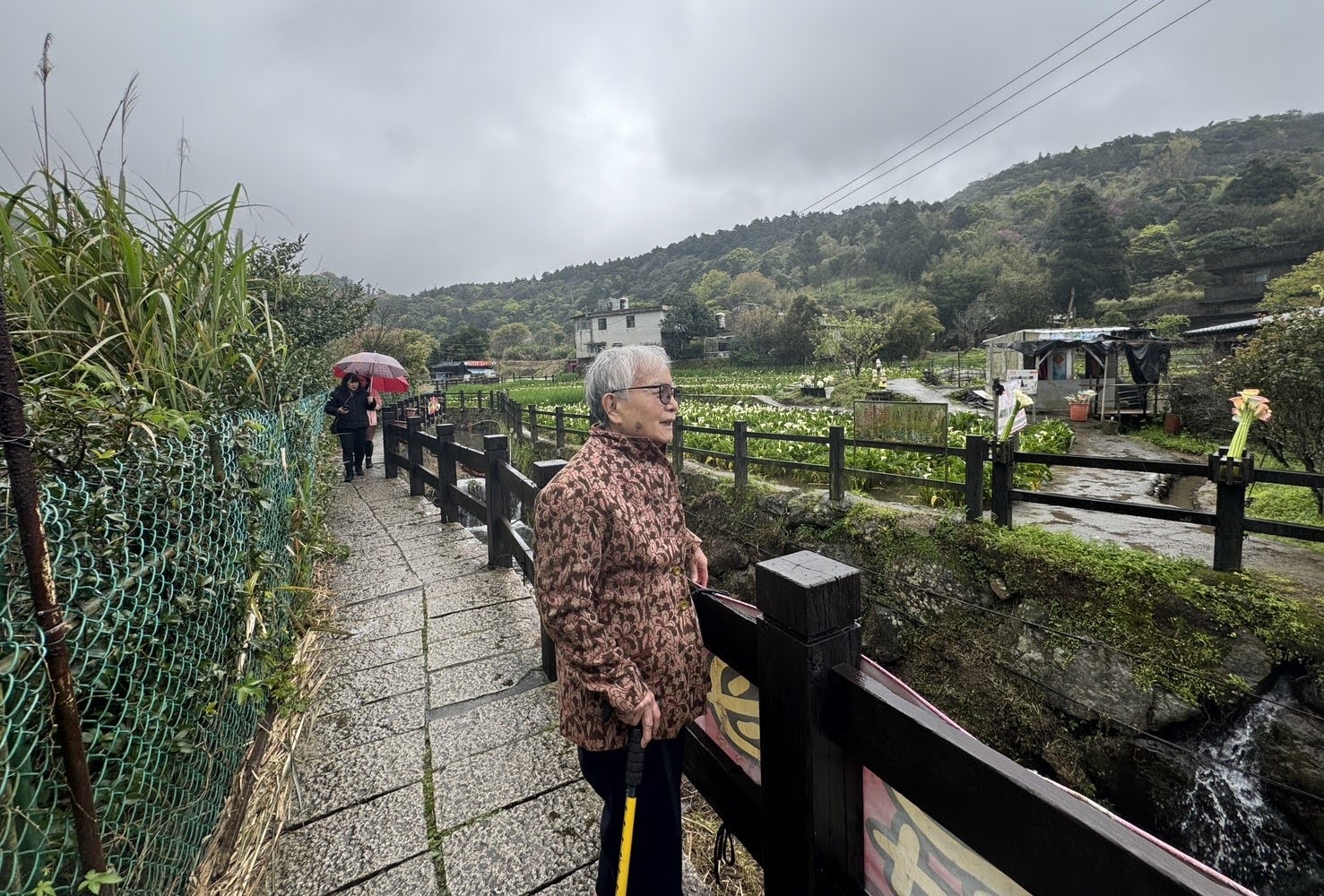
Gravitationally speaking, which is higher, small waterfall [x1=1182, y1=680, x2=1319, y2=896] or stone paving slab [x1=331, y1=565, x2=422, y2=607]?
stone paving slab [x1=331, y1=565, x2=422, y2=607]

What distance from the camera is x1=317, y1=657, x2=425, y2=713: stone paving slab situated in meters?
2.62

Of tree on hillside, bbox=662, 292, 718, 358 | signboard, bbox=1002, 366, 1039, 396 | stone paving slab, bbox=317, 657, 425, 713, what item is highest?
tree on hillside, bbox=662, 292, 718, 358

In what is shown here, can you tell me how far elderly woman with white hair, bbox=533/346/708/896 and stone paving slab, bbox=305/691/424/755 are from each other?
51.7 inches

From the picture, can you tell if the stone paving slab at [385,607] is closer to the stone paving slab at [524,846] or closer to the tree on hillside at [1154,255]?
the stone paving slab at [524,846]

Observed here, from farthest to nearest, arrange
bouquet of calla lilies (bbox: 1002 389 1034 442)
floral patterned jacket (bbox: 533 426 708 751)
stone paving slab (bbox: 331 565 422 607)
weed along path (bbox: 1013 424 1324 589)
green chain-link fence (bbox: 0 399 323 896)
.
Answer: bouquet of calla lilies (bbox: 1002 389 1034 442), weed along path (bbox: 1013 424 1324 589), stone paving slab (bbox: 331 565 422 607), floral patterned jacket (bbox: 533 426 708 751), green chain-link fence (bbox: 0 399 323 896)

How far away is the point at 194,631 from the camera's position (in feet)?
5.35

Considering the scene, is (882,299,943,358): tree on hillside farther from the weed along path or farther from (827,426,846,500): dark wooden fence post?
(827,426,846,500): dark wooden fence post

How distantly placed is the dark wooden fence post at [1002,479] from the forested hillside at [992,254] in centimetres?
1318

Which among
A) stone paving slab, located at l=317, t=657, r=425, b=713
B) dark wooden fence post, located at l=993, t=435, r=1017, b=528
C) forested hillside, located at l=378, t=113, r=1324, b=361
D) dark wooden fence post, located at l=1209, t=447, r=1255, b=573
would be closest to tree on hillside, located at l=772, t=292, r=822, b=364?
forested hillside, located at l=378, t=113, r=1324, b=361

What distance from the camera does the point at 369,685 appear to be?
2748 mm

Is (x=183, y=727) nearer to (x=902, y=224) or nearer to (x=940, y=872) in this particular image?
(x=940, y=872)

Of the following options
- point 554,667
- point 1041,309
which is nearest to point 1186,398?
point 554,667

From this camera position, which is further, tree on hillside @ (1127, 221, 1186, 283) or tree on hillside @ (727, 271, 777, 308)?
tree on hillside @ (727, 271, 777, 308)

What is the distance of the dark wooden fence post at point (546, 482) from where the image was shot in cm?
256
